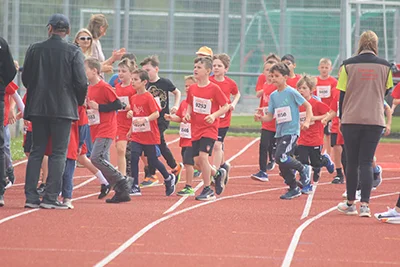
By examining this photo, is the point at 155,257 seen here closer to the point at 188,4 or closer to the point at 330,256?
the point at 330,256

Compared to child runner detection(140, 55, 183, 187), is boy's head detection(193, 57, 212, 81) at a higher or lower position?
higher

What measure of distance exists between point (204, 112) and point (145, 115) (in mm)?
891

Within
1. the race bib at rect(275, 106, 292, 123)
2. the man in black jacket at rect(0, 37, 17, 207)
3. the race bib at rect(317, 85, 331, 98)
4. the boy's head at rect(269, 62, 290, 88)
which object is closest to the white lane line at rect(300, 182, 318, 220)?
the race bib at rect(275, 106, 292, 123)

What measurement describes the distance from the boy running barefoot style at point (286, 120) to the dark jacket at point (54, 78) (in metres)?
2.65

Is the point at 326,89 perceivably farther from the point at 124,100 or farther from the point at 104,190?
the point at 104,190

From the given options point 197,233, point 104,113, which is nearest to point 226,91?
point 104,113

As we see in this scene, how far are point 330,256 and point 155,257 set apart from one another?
1369 millimetres

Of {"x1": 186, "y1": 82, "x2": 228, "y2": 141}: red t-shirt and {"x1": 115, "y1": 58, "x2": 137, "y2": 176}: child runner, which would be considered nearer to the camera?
{"x1": 186, "y1": 82, "x2": 228, "y2": 141}: red t-shirt

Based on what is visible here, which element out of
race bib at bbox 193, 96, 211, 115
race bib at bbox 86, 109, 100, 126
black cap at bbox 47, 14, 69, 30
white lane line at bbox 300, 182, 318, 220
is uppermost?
black cap at bbox 47, 14, 69, 30

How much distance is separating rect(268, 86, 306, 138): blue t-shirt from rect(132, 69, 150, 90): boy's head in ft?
5.10

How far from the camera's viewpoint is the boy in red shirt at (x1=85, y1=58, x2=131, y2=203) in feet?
38.8

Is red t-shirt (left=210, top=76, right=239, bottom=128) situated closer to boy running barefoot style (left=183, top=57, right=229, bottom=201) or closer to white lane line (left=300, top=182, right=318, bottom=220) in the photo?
white lane line (left=300, top=182, right=318, bottom=220)

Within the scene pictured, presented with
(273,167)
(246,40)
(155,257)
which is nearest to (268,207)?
(155,257)

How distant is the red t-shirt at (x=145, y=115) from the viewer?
1296 cm
